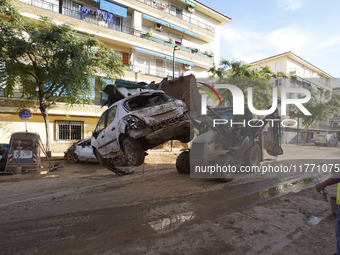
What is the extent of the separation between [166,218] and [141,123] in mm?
2320

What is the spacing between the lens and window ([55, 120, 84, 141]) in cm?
1639

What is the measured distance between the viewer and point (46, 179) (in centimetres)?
800

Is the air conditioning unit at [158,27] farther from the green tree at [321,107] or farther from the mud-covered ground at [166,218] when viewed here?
the mud-covered ground at [166,218]

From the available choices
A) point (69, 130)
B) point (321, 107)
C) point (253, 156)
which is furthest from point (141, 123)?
point (321, 107)

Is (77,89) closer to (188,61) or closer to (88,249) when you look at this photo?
(88,249)

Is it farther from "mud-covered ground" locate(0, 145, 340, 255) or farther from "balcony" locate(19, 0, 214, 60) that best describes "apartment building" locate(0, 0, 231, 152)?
"mud-covered ground" locate(0, 145, 340, 255)

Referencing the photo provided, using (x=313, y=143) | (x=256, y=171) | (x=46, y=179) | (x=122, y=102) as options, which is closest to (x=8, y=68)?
(x=46, y=179)

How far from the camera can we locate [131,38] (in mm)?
19062

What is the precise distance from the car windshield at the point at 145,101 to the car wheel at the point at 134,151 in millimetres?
933

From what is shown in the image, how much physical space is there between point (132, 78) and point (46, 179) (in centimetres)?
1323

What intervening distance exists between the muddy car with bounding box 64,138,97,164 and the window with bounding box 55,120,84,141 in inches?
217

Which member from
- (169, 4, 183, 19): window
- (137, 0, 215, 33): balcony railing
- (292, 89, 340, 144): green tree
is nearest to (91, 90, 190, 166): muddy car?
(292, 89, 340, 144): green tree

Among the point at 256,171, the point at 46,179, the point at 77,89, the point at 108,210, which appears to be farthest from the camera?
the point at 77,89

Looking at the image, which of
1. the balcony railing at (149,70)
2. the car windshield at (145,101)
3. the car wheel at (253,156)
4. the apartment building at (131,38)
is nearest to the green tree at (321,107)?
the car wheel at (253,156)
